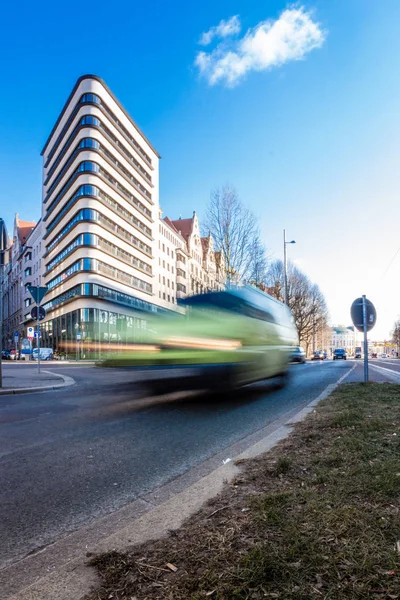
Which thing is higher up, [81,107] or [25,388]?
[81,107]

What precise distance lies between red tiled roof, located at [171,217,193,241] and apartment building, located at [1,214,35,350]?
32.5m

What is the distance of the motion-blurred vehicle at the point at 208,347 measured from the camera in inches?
357

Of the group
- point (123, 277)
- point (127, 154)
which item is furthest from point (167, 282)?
point (127, 154)

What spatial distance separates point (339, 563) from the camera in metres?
1.86

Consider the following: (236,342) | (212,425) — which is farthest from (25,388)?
(212,425)

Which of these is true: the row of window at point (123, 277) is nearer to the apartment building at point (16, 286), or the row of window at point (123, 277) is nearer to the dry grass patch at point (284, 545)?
the apartment building at point (16, 286)

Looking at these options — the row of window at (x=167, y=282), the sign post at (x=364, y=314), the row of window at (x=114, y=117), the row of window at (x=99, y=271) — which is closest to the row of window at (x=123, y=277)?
the row of window at (x=99, y=271)

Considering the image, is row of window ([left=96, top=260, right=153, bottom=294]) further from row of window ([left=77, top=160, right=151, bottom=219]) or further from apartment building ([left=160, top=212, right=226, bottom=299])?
row of window ([left=77, top=160, right=151, bottom=219])

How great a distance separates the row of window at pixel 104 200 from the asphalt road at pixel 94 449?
4852 cm

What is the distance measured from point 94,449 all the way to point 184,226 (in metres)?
87.3

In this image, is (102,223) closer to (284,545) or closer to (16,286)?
(16,286)

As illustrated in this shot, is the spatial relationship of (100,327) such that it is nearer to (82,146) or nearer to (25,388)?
(82,146)

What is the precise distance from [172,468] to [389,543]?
8.49 ft

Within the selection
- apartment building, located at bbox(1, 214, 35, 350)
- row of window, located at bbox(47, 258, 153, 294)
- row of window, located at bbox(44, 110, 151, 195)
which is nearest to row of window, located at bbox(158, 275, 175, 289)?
row of window, located at bbox(47, 258, 153, 294)
